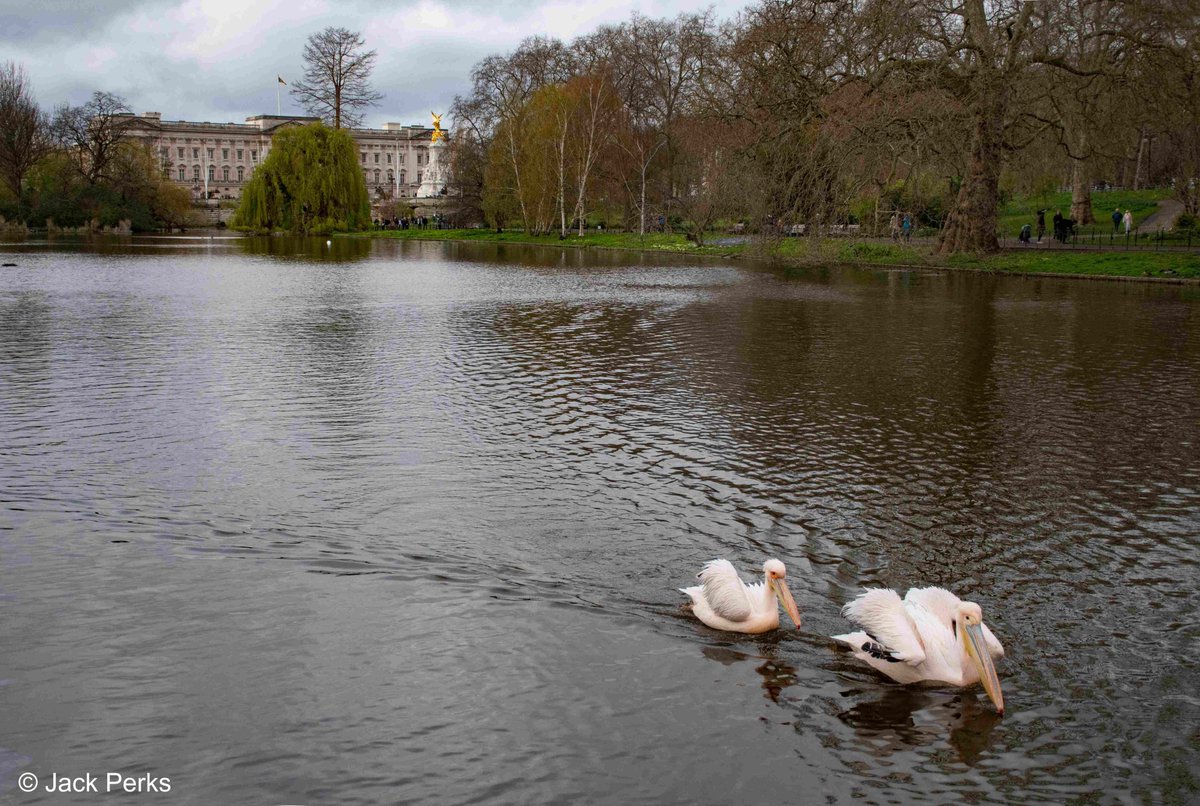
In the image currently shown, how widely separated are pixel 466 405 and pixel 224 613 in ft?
23.3

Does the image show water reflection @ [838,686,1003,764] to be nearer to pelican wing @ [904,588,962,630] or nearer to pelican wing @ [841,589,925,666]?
pelican wing @ [841,589,925,666]

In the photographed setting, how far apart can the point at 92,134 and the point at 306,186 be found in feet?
84.9

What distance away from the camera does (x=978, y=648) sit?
6371mm

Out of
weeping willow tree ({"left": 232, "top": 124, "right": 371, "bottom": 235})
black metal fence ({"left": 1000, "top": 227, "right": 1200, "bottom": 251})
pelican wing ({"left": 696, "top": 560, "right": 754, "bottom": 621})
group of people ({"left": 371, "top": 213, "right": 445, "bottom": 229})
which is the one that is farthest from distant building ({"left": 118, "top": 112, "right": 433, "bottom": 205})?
pelican wing ({"left": 696, "top": 560, "right": 754, "bottom": 621})

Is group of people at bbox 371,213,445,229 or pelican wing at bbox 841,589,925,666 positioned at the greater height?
group of people at bbox 371,213,445,229

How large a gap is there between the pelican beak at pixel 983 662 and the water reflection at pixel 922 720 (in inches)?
5.5

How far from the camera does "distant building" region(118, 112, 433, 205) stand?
6619 inches

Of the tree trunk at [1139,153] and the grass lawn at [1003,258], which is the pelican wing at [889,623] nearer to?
the grass lawn at [1003,258]

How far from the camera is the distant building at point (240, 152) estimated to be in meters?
168

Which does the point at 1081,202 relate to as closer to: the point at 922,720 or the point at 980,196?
the point at 980,196

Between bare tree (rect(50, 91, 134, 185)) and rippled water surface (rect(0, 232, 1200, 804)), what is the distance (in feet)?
281

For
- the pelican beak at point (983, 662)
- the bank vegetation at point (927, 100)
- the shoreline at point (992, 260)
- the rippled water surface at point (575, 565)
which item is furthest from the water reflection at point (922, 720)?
the shoreline at point (992, 260)

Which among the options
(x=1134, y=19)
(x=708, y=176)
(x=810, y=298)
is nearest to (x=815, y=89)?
(x=810, y=298)

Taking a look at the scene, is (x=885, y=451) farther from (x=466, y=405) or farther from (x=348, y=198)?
(x=348, y=198)
